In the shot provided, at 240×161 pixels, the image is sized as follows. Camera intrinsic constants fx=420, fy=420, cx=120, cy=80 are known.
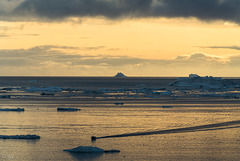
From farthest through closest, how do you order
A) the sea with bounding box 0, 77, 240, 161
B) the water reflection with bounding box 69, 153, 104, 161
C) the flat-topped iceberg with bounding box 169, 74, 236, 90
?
the flat-topped iceberg with bounding box 169, 74, 236, 90
the sea with bounding box 0, 77, 240, 161
the water reflection with bounding box 69, 153, 104, 161

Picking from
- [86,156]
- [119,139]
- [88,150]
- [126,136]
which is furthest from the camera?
[126,136]

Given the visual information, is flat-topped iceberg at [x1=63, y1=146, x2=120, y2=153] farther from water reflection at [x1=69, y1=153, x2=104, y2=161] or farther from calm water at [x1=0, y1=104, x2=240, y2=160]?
calm water at [x1=0, y1=104, x2=240, y2=160]

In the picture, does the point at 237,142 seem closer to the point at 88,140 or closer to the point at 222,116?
the point at 88,140

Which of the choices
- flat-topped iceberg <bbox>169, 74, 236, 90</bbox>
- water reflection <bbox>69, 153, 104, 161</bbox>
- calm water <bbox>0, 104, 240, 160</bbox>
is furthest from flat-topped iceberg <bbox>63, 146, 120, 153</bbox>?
flat-topped iceberg <bbox>169, 74, 236, 90</bbox>

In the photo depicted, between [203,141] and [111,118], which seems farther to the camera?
[111,118]

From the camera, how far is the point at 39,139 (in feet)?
83.8

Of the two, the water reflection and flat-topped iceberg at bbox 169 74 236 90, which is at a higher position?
flat-topped iceberg at bbox 169 74 236 90

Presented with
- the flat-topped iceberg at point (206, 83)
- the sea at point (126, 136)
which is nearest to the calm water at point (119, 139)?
the sea at point (126, 136)

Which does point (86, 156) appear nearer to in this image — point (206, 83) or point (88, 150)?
point (88, 150)

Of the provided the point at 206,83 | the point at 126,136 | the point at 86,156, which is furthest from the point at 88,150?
the point at 206,83

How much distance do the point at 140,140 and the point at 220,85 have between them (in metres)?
87.1

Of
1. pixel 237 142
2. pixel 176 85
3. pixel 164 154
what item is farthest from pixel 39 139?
pixel 176 85

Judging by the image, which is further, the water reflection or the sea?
the sea

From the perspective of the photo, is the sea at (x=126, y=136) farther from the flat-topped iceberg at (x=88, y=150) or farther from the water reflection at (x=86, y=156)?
the flat-topped iceberg at (x=88, y=150)
